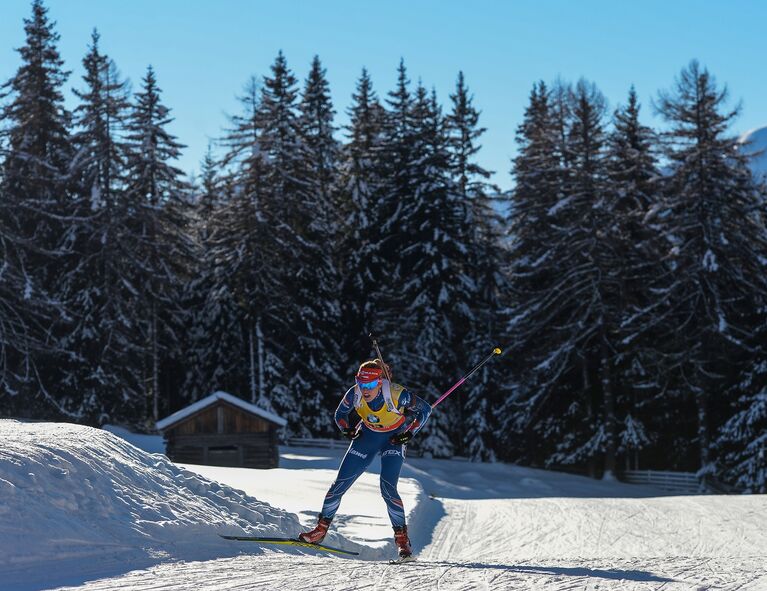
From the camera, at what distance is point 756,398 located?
99.6 ft

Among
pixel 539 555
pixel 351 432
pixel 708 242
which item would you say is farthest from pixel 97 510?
pixel 708 242

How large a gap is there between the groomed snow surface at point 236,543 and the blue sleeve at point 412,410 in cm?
150

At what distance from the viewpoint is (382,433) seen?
1005cm

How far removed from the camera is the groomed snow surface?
7758mm

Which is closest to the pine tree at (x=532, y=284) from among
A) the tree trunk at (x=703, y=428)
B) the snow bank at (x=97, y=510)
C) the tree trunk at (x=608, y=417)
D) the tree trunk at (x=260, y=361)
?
the tree trunk at (x=608, y=417)

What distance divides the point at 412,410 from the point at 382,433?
42cm

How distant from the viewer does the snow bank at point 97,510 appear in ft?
26.3

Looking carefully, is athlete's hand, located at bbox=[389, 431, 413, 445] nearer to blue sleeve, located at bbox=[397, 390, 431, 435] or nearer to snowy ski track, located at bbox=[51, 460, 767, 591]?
blue sleeve, located at bbox=[397, 390, 431, 435]

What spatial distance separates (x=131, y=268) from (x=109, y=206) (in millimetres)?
2677

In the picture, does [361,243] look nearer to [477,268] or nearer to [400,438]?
[477,268]

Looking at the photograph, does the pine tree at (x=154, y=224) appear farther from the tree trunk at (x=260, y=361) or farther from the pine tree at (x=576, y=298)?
the pine tree at (x=576, y=298)

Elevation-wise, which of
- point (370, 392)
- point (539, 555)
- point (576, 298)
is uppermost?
point (576, 298)

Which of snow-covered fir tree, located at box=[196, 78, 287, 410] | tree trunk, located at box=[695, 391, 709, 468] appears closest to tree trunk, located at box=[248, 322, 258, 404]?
snow-covered fir tree, located at box=[196, 78, 287, 410]

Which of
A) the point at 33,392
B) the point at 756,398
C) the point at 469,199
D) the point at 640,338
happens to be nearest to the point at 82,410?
the point at 33,392
